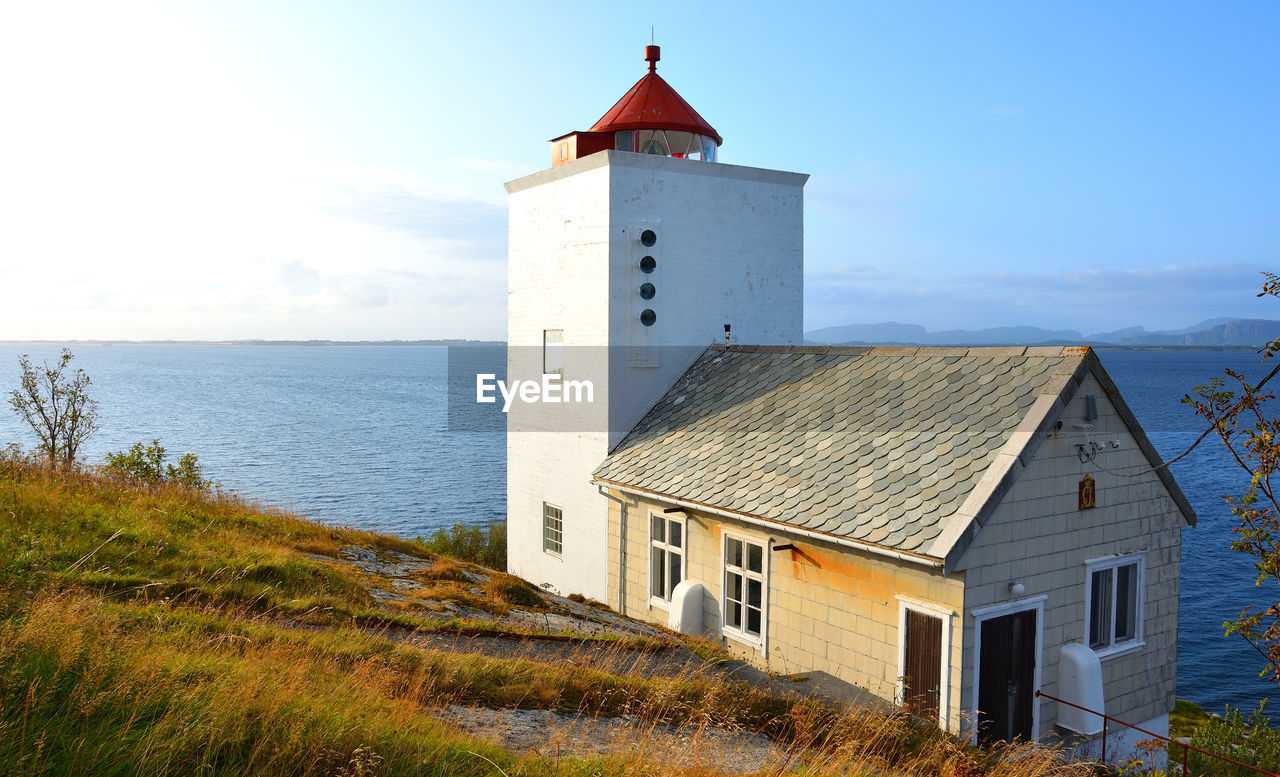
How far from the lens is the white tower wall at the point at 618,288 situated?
56.2 feet

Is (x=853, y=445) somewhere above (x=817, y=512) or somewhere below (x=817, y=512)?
above

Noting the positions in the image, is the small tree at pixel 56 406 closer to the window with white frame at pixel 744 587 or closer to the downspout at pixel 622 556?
the downspout at pixel 622 556

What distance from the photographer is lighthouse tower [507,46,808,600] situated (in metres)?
17.2

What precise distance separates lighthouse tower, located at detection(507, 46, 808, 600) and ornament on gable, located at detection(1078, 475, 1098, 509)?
8.87m

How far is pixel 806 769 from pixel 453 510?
3793cm

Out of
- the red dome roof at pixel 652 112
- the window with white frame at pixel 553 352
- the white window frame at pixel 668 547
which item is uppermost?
the red dome roof at pixel 652 112

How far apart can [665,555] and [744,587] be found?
93.2 inches

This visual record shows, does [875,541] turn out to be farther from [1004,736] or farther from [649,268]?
[649,268]

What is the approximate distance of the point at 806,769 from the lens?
615cm

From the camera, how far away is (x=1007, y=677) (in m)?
10.5

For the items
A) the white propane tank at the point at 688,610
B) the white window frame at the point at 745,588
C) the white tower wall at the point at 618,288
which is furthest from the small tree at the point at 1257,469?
the white tower wall at the point at 618,288

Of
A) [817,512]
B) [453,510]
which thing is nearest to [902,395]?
[817,512]

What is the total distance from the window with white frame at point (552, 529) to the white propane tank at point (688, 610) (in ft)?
Answer: 16.4

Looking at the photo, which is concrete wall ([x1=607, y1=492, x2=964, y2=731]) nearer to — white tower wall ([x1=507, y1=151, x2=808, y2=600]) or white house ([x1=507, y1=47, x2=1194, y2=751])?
white house ([x1=507, y1=47, x2=1194, y2=751])
